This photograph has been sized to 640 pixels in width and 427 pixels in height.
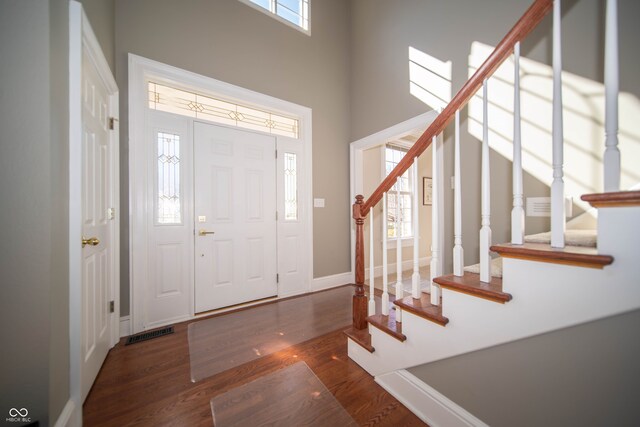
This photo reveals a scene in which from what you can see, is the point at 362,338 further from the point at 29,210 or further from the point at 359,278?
the point at 29,210

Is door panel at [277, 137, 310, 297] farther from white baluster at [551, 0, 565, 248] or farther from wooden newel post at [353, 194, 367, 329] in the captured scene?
white baluster at [551, 0, 565, 248]

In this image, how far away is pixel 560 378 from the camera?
853 millimetres

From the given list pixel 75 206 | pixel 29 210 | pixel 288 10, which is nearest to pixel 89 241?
pixel 75 206

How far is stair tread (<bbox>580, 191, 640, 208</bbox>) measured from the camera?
62cm

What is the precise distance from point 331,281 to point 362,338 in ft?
5.96

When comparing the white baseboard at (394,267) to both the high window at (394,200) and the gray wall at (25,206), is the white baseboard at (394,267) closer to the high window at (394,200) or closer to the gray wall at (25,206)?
the high window at (394,200)

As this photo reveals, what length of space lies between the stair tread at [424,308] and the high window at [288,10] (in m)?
3.66

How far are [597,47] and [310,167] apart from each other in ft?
8.73

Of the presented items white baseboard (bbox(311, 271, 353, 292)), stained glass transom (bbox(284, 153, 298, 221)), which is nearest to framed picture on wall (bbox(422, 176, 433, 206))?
white baseboard (bbox(311, 271, 353, 292))

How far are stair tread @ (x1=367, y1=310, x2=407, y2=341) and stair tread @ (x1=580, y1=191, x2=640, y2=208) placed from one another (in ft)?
3.46

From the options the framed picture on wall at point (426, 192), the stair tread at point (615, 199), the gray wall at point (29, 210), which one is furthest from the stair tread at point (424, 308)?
the framed picture on wall at point (426, 192)

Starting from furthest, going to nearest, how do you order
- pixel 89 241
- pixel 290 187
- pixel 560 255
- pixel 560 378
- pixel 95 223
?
1. pixel 290 187
2. pixel 95 223
3. pixel 89 241
4. pixel 560 378
5. pixel 560 255

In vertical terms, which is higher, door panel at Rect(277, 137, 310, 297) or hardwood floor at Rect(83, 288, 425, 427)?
door panel at Rect(277, 137, 310, 297)

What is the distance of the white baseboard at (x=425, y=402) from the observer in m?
1.13
